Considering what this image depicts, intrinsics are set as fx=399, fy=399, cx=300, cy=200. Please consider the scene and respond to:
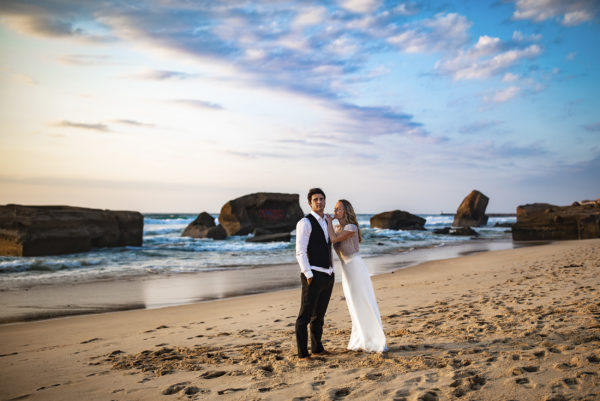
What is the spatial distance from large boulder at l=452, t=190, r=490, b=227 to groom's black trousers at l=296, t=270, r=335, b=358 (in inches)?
1985

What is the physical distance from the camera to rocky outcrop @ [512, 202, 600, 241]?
2256 cm

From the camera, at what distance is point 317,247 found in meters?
4.39

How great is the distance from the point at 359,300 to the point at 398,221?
4252 cm

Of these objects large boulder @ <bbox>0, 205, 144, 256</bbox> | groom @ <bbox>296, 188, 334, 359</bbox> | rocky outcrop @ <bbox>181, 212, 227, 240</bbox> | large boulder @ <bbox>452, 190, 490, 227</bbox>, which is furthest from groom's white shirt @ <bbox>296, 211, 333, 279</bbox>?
large boulder @ <bbox>452, 190, 490, 227</bbox>

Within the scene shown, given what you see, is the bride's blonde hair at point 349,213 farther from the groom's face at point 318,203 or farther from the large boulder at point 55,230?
the large boulder at point 55,230

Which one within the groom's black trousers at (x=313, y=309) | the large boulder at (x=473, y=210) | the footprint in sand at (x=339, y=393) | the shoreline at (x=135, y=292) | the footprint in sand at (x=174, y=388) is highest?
the large boulder at (x=473, y=210)

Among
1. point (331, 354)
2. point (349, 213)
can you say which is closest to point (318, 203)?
point (349, 213)

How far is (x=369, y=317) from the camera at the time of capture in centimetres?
453

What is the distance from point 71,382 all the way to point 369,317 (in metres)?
3.22

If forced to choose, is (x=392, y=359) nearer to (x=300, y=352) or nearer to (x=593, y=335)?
(x=300, y=352)

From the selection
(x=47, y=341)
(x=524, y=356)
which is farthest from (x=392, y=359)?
(x=47, y=341)

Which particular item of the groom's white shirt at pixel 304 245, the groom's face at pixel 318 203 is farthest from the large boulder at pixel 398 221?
the groom's white shirt at pixel 304 245

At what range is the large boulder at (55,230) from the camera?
18.0 m

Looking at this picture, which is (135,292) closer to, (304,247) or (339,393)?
(304,247)
